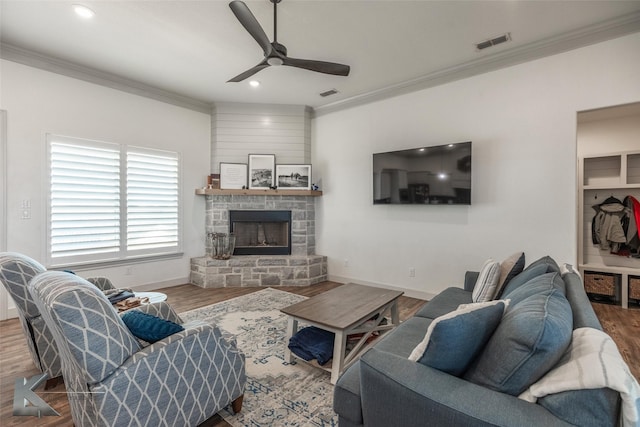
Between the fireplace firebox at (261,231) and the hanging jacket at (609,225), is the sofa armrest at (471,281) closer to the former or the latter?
the hanging jacket at (609,225)

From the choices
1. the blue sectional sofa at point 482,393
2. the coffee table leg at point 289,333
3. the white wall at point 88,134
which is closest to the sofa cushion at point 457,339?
the blue sectional sofa at point 482,393

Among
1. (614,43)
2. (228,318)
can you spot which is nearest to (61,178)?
(228,318)

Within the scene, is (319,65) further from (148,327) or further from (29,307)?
(29,307)

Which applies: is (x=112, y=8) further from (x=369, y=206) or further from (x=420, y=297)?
(x=420, y=297)

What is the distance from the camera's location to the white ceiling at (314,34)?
265 cm

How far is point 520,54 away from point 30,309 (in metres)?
5.03

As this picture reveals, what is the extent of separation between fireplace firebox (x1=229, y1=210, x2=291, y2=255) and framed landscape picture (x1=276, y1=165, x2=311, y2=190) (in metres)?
0.48

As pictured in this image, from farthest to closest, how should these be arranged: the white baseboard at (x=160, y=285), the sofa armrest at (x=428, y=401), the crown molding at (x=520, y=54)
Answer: the white baseboard at (x=160, y=285)
the crown molding at (x=520, y=54)
the sofa armrest at (x=428, y=401)

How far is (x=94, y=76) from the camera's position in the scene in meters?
3.86

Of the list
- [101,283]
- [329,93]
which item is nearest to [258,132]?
[329,93]

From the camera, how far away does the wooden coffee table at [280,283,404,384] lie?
2.11 m

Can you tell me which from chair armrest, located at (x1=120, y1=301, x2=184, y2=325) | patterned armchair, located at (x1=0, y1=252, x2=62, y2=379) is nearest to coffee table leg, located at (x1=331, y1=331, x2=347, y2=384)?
chair armrest, located at (x1=120, y1=301, x2=184, y2=325)

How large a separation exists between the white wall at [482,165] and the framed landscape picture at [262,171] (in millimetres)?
1054

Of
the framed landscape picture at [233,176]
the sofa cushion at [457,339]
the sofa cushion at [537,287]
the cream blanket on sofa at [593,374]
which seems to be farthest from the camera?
the framed landscape picture at [233,176]
